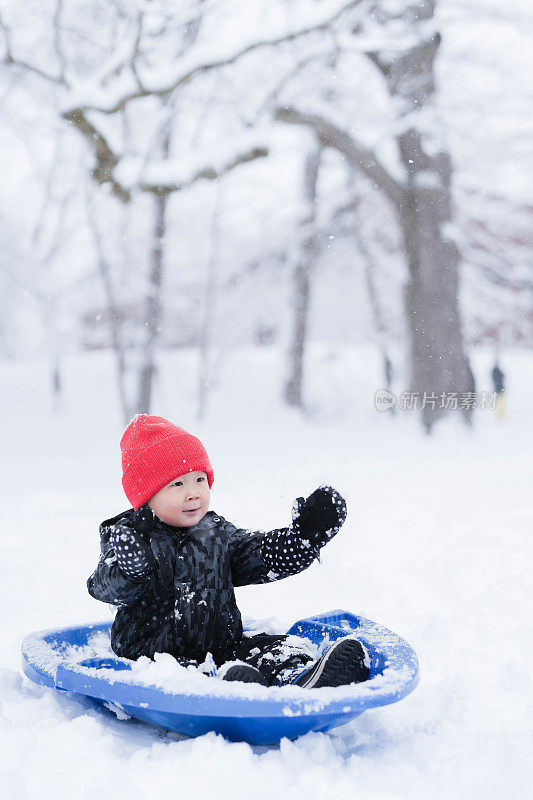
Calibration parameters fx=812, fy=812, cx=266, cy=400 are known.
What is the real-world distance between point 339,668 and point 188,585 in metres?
0.46

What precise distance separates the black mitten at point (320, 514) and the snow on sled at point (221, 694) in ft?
1.01

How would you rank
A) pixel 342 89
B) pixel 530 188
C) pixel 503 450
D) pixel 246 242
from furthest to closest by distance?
pixel 246 242, pixel 530 188, pixel 342 89, pixel 503 450

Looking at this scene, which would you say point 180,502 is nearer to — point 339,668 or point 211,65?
point 339,668

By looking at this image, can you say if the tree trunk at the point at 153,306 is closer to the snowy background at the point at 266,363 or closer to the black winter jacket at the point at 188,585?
the snowy background at the point at 266,363

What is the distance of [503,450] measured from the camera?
22.8ft

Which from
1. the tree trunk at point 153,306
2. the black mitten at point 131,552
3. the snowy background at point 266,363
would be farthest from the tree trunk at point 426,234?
the black mitten at point 131,552

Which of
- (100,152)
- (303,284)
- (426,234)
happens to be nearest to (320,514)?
(100,152)

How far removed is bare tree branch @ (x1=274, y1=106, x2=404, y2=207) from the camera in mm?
7965

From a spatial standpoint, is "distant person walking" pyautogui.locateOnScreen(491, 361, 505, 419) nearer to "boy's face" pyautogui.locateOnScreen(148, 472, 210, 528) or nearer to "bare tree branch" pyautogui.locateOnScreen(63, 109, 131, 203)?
"bare tree branch" pyautogui.locateOnScreen(63, 109, 131, 203)

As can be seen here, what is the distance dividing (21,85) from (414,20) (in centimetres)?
381

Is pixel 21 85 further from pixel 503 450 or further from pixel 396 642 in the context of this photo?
pixel 396 642

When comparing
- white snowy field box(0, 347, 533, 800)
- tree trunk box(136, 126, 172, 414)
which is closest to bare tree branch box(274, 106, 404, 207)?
tree trunk box(136, 126, 172, 414)

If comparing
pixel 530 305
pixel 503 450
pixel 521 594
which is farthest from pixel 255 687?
pixel 530 305

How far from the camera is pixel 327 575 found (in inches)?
141
